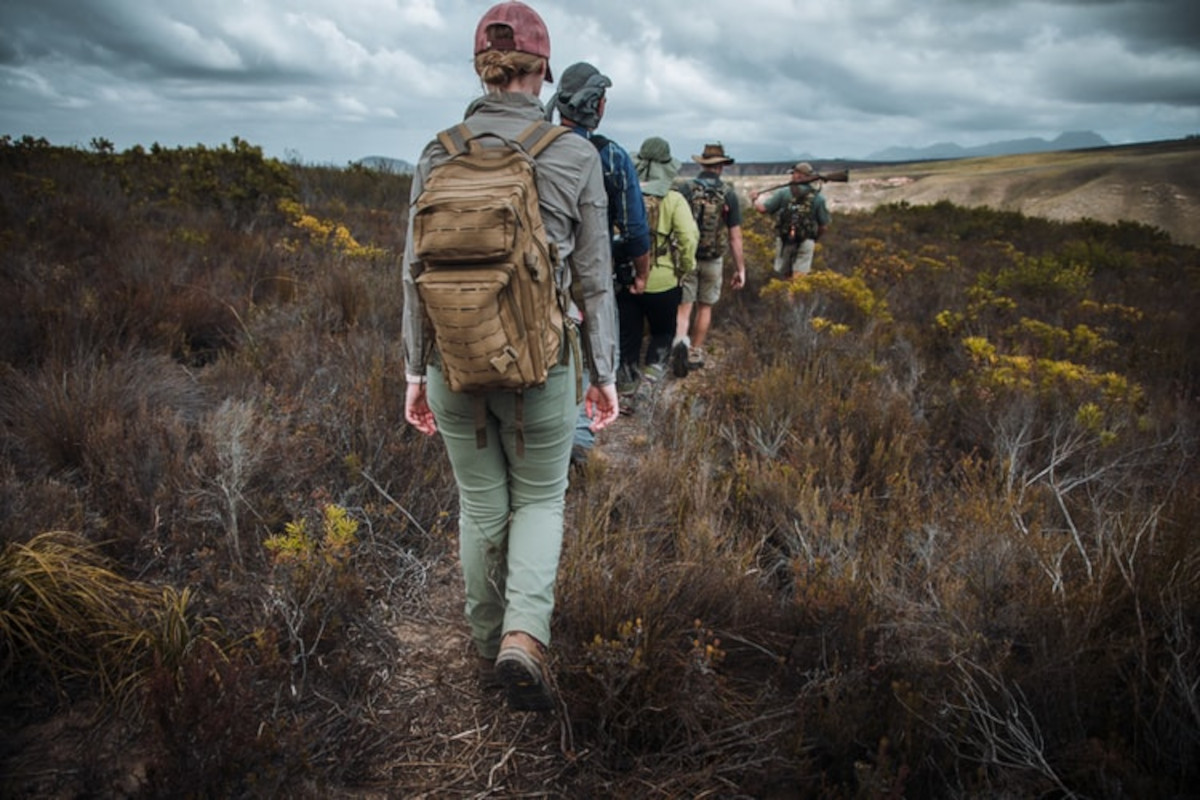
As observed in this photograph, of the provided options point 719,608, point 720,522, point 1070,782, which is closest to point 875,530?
point 720,522

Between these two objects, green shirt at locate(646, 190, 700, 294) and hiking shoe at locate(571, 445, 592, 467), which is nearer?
hiking shoe at locate(571, 445, 592, 467)

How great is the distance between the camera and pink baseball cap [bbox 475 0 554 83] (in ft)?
5.34

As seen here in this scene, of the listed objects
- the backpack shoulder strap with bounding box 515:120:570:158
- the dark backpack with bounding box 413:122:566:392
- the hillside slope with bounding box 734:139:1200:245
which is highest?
the hillside slope with bounding box 734:139:1200:245

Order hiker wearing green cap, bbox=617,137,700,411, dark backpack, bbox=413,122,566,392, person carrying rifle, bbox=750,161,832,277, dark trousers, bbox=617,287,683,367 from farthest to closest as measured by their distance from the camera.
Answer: person carrying rifle, bbox=750,161,832,277
dark trousers, bbox=617,287,683,367
hiker wearing green cap, bbox=617,137,700,411
dark backpack, bbox=413,122,566,392

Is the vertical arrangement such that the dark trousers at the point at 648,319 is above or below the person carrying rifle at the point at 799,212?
below

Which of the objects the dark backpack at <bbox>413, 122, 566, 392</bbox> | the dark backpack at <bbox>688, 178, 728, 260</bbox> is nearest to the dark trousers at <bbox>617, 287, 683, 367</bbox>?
the dark backpack at <bbox>688, 178, 728, 260</bbox>

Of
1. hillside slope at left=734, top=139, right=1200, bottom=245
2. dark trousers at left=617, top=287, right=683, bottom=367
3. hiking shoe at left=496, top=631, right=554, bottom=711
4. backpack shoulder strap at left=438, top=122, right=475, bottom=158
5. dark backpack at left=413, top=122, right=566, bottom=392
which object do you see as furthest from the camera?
hillside slope at left=734, top=139, right=1200, bottom=245

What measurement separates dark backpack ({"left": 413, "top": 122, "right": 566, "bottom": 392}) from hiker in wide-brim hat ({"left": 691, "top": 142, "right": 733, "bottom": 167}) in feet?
13.9

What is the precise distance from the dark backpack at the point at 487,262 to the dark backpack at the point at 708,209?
13.4ft

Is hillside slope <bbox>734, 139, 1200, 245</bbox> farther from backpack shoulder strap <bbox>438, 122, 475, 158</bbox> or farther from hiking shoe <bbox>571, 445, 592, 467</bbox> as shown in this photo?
backpack shoulder strap <bbox>438, 122, 475, 158</bbox>

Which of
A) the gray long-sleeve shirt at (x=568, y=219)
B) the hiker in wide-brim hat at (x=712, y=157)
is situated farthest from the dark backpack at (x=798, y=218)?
the gray long-sleeve shirt at (x=568, y=219)

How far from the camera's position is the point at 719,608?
7.50 ft

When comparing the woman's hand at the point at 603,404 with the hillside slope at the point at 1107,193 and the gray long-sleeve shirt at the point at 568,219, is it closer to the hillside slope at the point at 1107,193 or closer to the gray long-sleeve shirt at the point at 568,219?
the gray long-sleeve shirt at the point at 568,219

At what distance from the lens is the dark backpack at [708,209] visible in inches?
215
